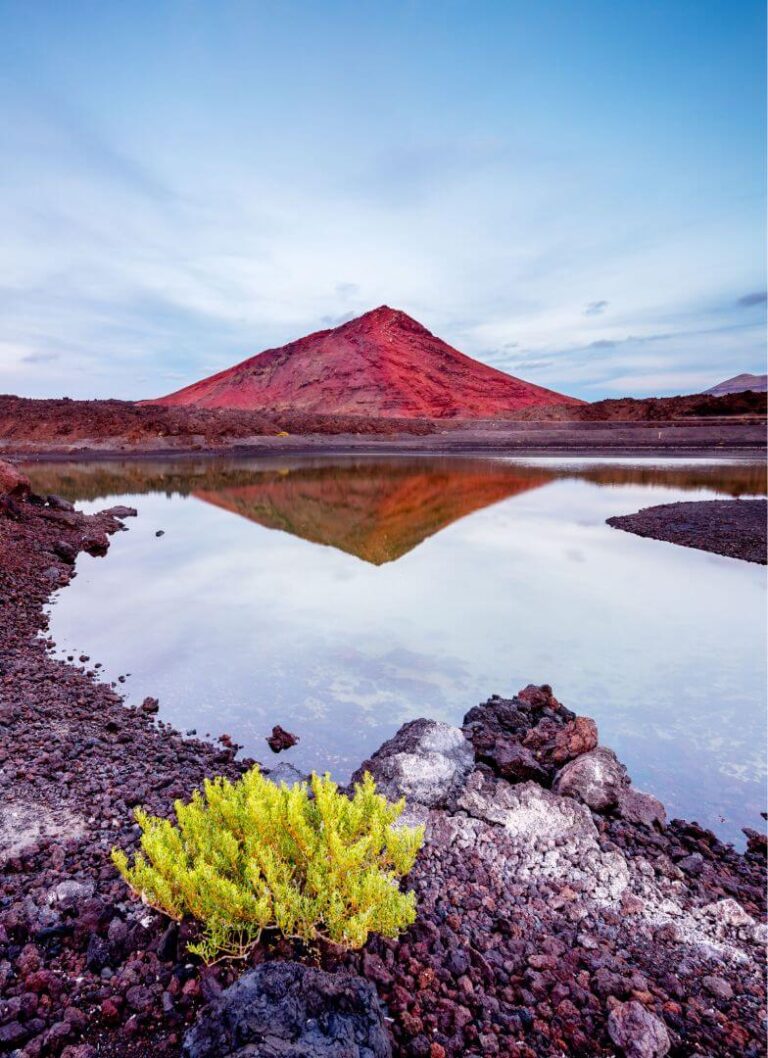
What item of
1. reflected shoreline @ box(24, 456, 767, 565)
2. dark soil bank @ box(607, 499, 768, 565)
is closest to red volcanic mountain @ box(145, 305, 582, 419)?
reflected shoreline @ box(24, 456, 767, 565)

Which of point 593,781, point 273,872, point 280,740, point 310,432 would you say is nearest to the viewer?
point 273,872

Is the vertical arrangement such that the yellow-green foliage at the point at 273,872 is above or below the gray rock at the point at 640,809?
above

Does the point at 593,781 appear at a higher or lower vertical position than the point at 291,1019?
lower

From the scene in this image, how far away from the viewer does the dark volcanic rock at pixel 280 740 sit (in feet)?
19.5

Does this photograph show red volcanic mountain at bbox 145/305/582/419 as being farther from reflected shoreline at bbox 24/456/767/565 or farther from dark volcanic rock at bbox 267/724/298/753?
dark volcanic rock at bbox 267/724/298/753

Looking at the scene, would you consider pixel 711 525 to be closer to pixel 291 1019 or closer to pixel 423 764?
pixel 423 764

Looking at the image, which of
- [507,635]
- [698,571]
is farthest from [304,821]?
[698,571]

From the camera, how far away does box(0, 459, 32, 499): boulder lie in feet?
57.0

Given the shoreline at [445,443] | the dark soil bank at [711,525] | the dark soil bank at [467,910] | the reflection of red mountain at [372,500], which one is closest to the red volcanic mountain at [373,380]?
the shoreline at [445,443]

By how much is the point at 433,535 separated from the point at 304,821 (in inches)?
595

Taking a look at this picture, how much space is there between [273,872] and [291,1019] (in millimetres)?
663

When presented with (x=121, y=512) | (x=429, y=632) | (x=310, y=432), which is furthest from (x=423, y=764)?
(x=310, y=432)

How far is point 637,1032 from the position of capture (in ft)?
9.26

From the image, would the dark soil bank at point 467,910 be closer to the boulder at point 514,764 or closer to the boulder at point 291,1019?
the boulder at point 514,764
